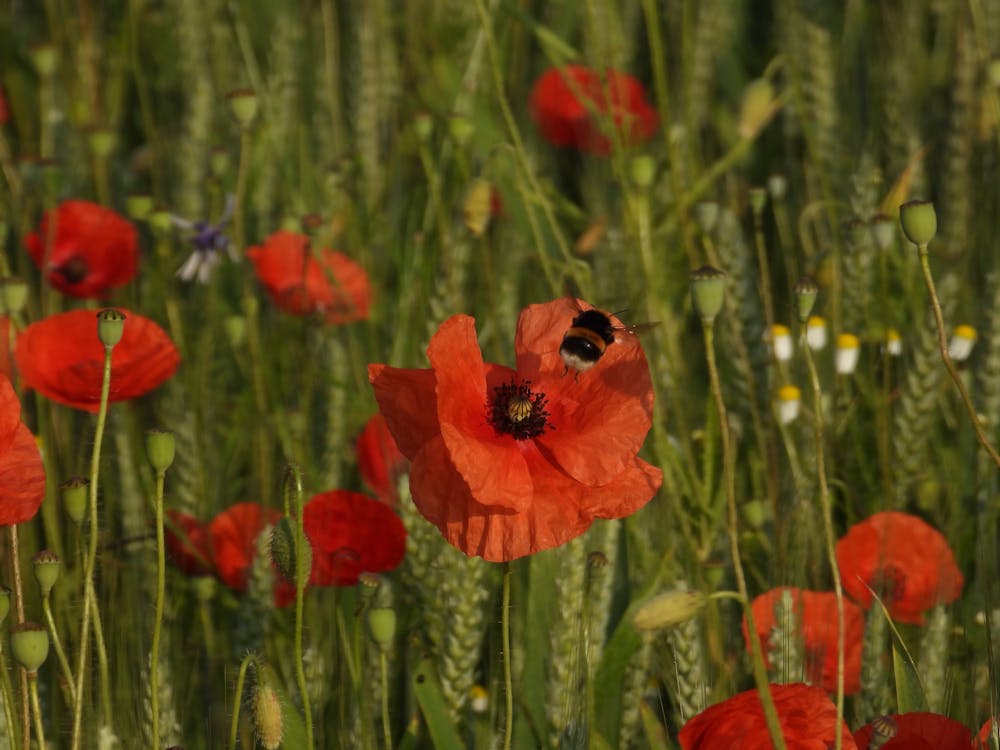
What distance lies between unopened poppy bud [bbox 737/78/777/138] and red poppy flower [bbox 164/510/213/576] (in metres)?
0.82

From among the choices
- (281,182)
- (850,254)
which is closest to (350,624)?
(850,254)

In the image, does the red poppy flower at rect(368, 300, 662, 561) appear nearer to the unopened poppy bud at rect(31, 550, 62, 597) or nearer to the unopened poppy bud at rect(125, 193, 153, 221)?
the unopened poppy bud at rect(31, 550, 62, 597)

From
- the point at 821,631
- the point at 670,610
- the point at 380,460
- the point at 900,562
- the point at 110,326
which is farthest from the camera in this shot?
the point at 380,460

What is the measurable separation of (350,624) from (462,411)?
0.41 m

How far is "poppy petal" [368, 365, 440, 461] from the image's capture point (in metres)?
1.08

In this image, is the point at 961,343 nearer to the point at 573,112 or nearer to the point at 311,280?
the point at 311,280

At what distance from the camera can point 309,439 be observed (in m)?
1.75

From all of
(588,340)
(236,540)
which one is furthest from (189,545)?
(588,340)

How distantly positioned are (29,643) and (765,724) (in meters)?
0.47

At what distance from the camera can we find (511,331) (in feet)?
6.04

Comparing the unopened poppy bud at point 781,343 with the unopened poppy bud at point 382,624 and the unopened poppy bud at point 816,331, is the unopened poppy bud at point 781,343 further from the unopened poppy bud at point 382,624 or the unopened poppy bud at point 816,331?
the unopened poppy bud at point 382,624

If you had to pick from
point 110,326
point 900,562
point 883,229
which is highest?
point 883,229

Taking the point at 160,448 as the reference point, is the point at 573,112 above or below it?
above

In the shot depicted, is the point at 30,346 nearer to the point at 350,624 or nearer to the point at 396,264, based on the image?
the point at 350,624
